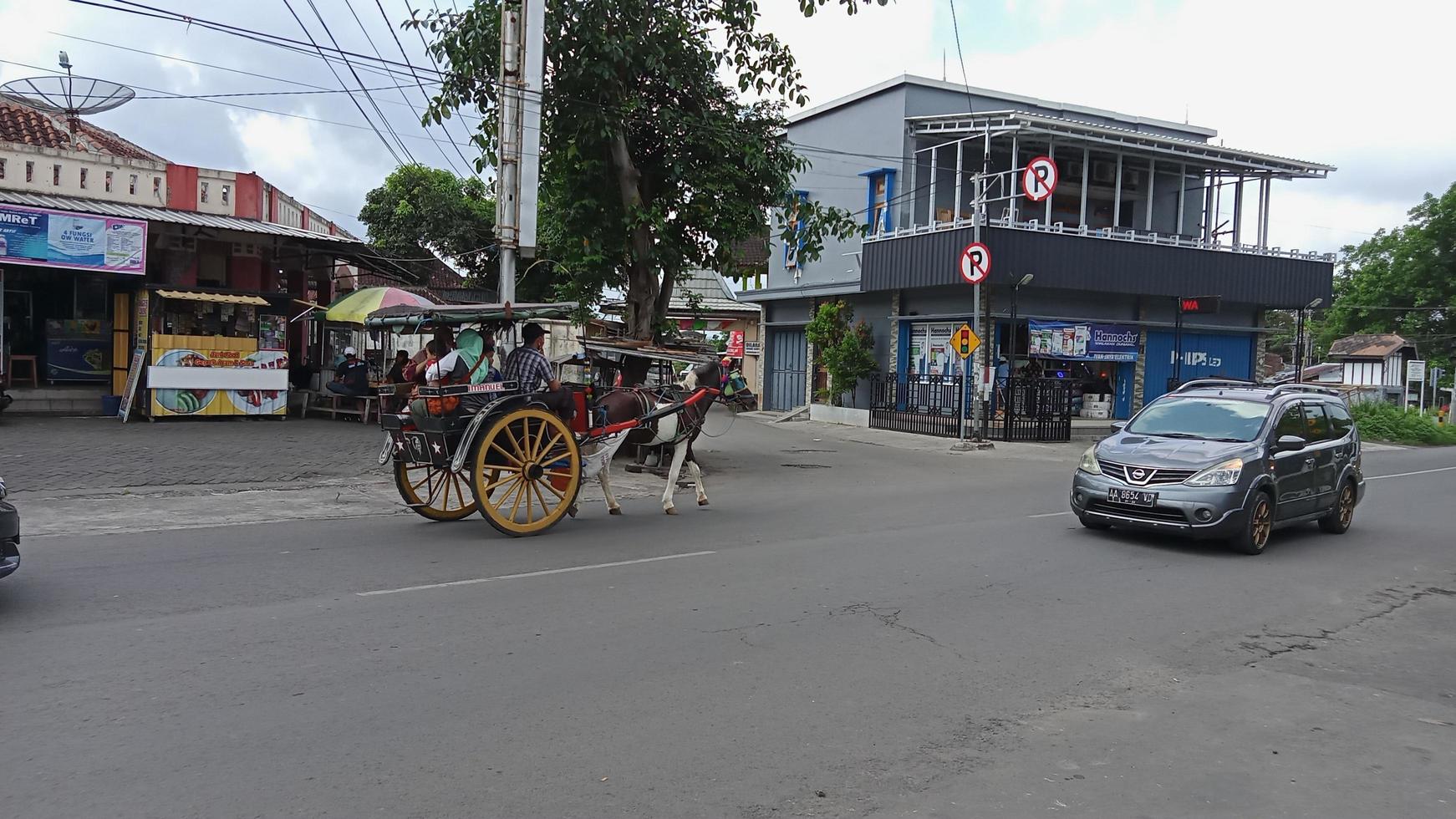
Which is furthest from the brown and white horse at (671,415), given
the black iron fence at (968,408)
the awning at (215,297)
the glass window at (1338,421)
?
the black iron fence at (968,408)

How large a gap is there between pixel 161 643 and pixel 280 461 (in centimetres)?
886

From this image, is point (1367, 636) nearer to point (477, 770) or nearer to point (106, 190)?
point (477, 770)

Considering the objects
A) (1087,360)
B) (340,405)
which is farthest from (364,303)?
(1087,360)

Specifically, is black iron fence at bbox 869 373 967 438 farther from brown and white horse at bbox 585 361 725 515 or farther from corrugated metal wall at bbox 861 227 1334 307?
brown and white horse at bbox 585 361 725 515

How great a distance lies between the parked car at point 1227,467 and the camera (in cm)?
927

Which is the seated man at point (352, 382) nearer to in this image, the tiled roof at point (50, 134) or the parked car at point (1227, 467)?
the tiled roof at point (50, 134)

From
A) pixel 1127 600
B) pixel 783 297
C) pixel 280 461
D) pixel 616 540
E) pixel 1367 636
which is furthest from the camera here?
pixel 783 297

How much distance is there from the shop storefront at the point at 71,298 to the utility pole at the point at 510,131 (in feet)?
27.4

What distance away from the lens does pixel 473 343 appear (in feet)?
31.0

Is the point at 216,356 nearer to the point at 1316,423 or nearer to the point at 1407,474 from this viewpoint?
the point at 1316,423

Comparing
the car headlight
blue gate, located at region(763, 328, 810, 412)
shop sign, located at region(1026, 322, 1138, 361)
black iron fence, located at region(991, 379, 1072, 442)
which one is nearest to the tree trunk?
the car headlight

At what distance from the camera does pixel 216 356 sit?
18.2 metres

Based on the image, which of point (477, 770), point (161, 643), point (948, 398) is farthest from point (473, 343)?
point (948, 398)

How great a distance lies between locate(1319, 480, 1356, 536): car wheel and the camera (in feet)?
36.3
